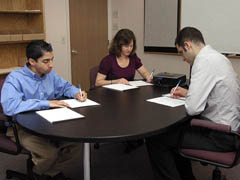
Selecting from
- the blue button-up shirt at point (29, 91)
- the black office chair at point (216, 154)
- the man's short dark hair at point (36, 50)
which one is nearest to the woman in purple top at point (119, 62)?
the blue button-up shirt at point (29, 91)

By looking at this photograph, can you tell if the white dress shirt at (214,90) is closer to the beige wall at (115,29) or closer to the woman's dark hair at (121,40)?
the woman's dark hair at (121,40)

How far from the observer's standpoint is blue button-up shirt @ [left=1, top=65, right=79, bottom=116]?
6.06 feet

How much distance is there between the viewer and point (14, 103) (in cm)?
184

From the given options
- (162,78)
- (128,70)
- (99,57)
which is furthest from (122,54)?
(99,57)

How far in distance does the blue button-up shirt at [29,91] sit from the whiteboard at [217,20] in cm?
238

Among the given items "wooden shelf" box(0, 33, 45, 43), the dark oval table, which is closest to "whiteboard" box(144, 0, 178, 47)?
"wooden shelf" box(0, 33, 45, 43)

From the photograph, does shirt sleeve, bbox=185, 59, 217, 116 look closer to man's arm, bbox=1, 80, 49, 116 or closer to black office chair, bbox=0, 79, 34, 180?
man's arm, bbox=1, 80, 49, 116

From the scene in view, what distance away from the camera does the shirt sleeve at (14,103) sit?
183 centimetres

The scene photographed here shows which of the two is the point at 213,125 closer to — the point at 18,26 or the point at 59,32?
the point at 18,26

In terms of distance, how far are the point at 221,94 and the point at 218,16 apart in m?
2.31

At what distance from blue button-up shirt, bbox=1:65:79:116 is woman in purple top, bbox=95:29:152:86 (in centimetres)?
67

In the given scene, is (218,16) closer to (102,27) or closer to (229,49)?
(229,49)

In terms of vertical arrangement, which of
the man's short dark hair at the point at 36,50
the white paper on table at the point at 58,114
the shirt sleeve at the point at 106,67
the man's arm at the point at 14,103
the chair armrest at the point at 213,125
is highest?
the man's short dark hair at the point at 36,50

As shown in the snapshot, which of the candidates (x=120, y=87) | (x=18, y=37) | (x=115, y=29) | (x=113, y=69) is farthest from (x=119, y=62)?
(x=115, y=29)
